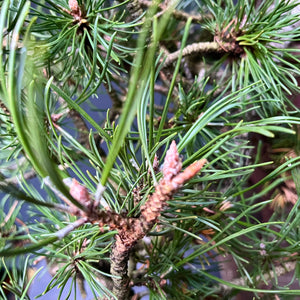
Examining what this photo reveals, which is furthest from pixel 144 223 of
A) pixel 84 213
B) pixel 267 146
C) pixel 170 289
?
pixel 267 146

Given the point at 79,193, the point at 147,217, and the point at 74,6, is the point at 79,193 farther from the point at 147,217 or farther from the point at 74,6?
the point at 74,6

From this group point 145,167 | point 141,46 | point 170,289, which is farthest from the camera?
point 170,289

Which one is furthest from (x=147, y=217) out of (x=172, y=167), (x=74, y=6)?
(x=74, y=6)

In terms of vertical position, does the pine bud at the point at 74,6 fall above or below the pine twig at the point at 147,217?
above

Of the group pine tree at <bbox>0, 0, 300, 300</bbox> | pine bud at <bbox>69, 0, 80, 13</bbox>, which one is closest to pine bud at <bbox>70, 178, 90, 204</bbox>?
pine tree at <bbox>0, 0, 300, 300</bbox>

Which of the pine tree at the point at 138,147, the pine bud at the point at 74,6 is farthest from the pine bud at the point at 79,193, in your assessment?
the pine bud at the point at 74,6

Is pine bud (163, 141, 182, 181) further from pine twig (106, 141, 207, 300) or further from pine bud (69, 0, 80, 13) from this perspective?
pine bud (69, 0, 80, 13)

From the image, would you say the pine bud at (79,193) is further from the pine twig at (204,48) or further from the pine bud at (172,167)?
the pine twig at (204,48)

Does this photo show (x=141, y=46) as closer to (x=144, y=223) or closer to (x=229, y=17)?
(x=144, y=223)

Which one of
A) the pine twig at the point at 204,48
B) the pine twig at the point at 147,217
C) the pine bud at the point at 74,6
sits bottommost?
the pine twig at the point at 147,217
